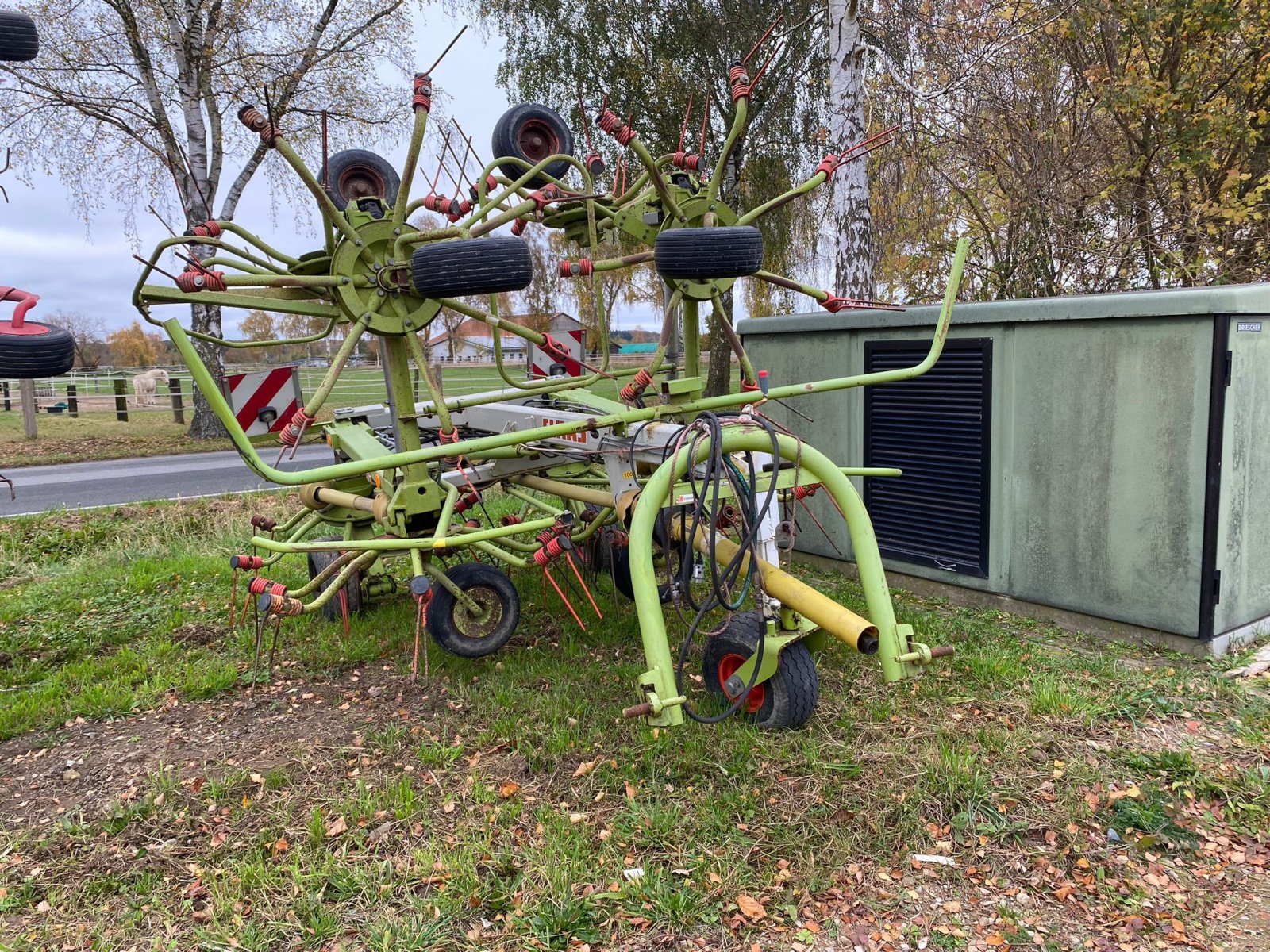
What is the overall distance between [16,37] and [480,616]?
276 cm

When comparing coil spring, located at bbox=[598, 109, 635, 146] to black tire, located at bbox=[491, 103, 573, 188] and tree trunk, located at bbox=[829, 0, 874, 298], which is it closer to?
black tire, located at bbox=[491, 103, 573, 188]

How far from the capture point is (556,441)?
4531mm

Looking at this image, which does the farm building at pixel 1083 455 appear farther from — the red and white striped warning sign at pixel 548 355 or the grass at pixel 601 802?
the red and white striped warning sign at pixel 548 355

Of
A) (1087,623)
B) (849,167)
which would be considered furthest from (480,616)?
(849,167)

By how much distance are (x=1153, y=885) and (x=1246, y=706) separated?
4.59ft

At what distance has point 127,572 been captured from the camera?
6301 millimetres

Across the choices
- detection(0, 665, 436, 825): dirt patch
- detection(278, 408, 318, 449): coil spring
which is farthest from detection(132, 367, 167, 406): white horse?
detection(278, 408, 318, 449): coil spring

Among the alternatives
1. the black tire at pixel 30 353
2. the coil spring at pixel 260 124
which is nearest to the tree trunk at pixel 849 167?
the coil spring at pixel 260 124

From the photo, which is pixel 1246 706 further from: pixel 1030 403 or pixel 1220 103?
pixel 1220 103

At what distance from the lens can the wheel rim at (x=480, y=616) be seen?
3.86m

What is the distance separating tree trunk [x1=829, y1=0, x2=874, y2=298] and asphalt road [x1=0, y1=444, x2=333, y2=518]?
661 centimetres

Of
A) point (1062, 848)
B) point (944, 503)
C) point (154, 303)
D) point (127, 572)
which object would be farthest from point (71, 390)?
point (1062, 848)

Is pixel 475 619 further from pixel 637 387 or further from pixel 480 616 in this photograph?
pixel 637 387

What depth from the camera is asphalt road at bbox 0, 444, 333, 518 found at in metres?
9.43
